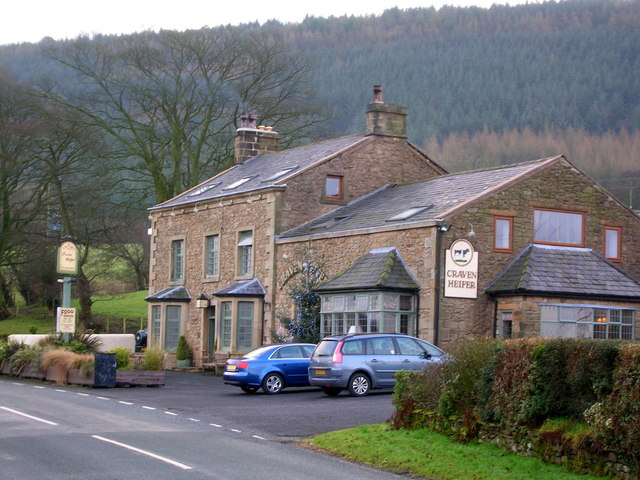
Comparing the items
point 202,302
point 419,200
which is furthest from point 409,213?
point 202,302

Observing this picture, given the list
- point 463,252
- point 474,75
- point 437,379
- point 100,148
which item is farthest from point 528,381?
point 474,75

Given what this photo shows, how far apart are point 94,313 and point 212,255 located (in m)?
21.3

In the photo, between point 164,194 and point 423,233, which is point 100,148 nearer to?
point 164,194

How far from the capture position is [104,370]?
91.7 feet

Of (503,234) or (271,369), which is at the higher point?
(503,234)

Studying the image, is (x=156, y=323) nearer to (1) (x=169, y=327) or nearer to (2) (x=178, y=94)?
(1) (x=169, y=327)

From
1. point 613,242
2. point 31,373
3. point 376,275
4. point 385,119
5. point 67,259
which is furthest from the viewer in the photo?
point 385,119

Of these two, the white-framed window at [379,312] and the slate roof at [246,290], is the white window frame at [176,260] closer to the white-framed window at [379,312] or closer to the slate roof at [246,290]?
the slate roof at [246,290]

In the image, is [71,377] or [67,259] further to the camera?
[67,259]

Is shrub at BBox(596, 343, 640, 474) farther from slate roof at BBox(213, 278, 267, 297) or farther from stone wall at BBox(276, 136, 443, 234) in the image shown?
slate roof at BBox(213, 278, 267, 297)

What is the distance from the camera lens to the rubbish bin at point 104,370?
2789 cm

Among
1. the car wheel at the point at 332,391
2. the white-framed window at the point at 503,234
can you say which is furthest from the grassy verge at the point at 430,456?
the white-framed window at the point at 503,234

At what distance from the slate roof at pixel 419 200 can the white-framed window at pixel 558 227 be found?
1556 mm

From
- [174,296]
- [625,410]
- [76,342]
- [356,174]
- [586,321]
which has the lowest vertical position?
[76,342]
